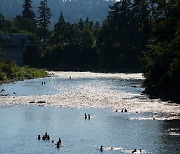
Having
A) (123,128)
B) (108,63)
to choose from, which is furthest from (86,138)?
(108,63)

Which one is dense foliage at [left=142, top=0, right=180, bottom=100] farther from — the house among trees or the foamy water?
the house among trees

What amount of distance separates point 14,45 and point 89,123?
126 meters

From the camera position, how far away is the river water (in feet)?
150

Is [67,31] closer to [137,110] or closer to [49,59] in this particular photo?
[49,59]

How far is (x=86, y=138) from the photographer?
1940 inches

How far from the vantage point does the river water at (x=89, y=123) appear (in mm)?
45594

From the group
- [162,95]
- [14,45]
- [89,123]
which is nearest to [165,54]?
[162,95]

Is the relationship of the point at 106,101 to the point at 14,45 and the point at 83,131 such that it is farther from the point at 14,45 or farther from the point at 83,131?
the point at 14,45

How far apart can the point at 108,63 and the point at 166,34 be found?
94.2 metres

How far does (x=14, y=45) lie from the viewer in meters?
180

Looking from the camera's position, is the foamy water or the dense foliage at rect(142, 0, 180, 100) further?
the dense foliage at rect(142, 0, 180, 100)

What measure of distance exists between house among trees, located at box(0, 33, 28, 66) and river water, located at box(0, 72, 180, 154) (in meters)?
89.6

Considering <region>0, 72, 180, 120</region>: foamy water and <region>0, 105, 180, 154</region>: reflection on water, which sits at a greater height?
<region>0, 72, 180, 120</region>: foamy water

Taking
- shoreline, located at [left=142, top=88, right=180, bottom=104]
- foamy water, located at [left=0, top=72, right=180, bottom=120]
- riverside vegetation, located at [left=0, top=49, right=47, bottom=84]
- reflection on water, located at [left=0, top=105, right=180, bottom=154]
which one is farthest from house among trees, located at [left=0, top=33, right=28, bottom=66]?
reflection on water, located at [left=0, top=105, right=180, bottom=154]
